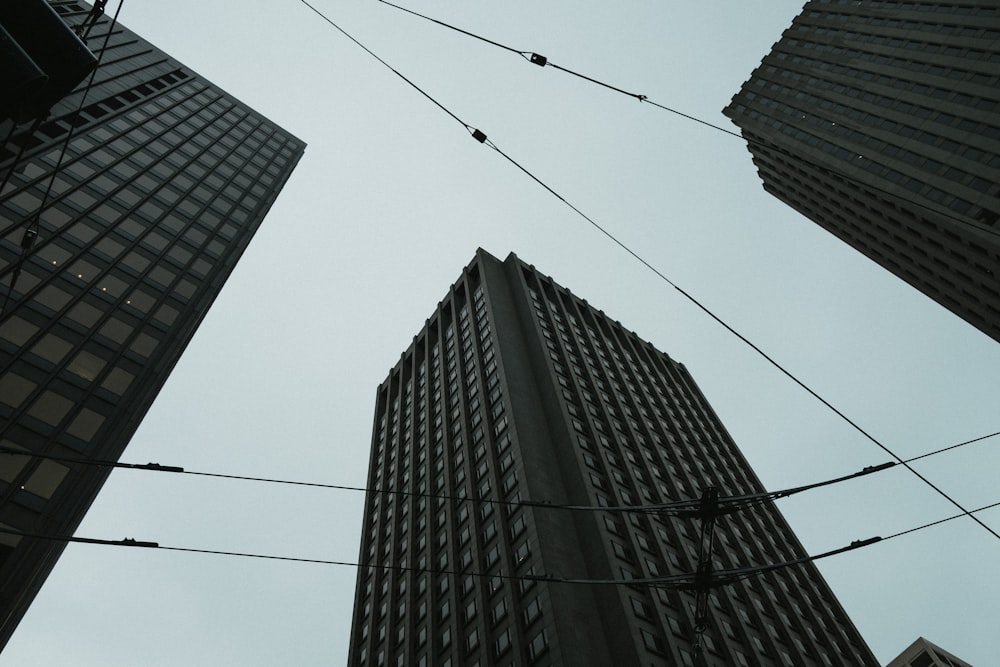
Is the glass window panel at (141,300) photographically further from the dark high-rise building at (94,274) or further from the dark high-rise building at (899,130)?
the dark high-rise building at (899,130)

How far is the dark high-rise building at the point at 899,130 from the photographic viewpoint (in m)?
56.6

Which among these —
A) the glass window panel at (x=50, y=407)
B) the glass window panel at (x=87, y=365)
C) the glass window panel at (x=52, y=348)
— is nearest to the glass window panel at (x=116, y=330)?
the glass window panel at (x=87, y=365)

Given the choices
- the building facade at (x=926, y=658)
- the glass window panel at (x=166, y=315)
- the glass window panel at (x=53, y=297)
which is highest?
the glass window panel at (x=166, y=315)

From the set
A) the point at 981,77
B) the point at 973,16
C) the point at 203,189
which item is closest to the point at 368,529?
the point at 203,189

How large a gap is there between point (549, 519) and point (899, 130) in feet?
167

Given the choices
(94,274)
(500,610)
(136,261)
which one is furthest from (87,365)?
(500,610)

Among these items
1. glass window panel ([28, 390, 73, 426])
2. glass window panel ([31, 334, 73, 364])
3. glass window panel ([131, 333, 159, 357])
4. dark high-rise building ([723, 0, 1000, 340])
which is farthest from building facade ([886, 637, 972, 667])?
glass window panel ([31, 334, 73, 364])

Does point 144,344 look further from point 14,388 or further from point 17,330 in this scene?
point 14,388

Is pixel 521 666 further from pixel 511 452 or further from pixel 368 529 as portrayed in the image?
pixel 368 529

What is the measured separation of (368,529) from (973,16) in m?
79.0

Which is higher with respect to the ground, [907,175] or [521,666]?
[907,175]

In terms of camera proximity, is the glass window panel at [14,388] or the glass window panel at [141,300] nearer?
the glass window panel at [14,388]

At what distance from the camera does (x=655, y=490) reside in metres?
57.8

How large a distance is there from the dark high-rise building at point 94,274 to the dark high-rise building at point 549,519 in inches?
654
